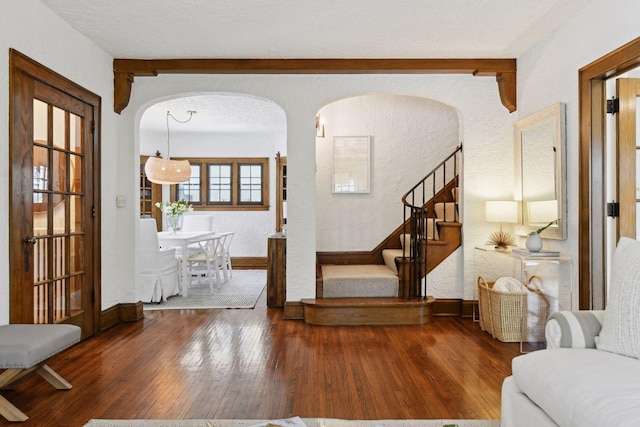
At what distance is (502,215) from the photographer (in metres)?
4.14

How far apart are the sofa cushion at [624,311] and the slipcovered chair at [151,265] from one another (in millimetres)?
4612

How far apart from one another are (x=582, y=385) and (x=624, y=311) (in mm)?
475

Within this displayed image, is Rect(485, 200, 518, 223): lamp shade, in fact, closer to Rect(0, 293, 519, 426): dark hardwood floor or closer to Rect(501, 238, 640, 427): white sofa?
Rect(0, 293, 519, 426): dark hardwood floor

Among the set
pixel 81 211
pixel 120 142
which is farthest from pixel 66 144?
pixel 120 142

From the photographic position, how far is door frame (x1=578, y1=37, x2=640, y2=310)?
326 centimetres

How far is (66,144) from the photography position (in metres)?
3.65

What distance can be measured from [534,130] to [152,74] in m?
3.83

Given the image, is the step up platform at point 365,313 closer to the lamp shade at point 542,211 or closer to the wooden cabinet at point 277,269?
the wooden cabinet at point 277,269

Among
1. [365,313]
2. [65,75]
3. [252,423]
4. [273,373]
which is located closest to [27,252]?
[65,75]

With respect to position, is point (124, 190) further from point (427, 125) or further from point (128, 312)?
point (427, 125)

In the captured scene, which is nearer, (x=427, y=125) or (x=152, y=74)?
(x=152, y=74)

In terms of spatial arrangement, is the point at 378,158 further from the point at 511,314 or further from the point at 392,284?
the point at 511,314

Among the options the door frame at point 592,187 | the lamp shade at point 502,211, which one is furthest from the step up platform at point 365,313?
the door frame at point 592,187

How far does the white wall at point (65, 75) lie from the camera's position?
2844 millimetres
